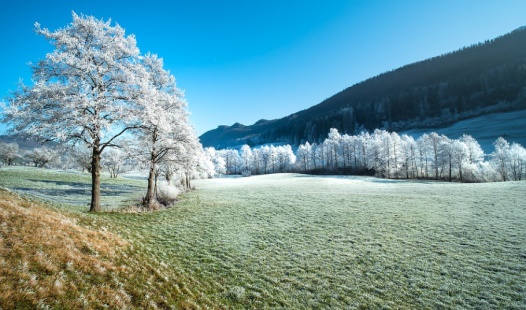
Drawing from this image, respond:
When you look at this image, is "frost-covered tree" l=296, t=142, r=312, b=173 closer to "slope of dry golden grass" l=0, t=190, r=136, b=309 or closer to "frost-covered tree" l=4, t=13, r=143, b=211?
"frost-covered tree" l=4, t=13, r=143, b=211

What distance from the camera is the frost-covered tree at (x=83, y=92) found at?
45.1 feet

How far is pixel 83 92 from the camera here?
14641mm

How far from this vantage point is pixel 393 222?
17.7m

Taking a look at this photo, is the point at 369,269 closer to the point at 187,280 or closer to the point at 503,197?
the point at 187,280

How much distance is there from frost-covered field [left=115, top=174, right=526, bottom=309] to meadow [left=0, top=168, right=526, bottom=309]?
6 cm

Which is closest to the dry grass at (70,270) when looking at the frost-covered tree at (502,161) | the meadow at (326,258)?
the meadow at (326,258)

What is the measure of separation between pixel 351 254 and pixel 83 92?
1970 cm

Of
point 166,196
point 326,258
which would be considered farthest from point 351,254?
point 166,196

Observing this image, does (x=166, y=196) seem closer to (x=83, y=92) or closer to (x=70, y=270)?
(x=83, y=92)

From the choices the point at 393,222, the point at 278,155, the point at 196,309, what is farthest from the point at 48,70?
the point at 278,155

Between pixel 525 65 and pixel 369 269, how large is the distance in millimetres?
246990

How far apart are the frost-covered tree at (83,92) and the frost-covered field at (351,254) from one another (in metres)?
7.60

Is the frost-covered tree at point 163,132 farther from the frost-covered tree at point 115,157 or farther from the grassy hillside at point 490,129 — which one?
the grassy hillside at point 490,129

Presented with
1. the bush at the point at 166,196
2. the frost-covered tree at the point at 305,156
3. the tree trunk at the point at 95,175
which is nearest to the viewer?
the tree trunk at the point at 95,175
